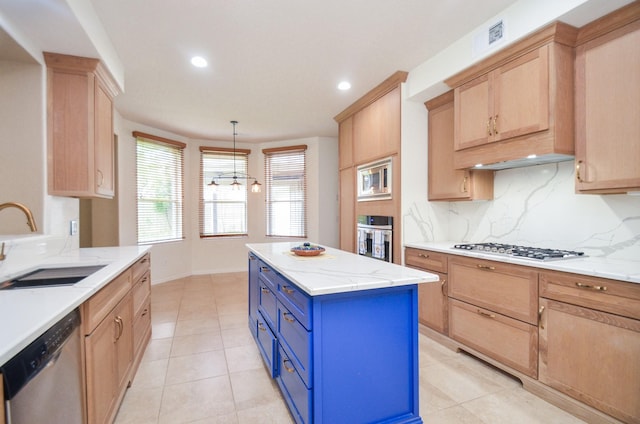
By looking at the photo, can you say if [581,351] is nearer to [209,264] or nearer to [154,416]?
[154,416]

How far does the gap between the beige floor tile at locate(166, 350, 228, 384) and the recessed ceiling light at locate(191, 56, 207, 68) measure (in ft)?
9.05

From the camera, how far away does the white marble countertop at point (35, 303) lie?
0.89 m

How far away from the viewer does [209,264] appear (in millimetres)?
6047

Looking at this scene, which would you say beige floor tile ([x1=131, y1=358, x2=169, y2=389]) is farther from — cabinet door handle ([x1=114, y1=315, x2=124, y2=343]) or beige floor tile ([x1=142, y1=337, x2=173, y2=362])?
cabinet door handle ([x1=114, y1=315, x2=124, y2=343])

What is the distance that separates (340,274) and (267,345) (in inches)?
42.4

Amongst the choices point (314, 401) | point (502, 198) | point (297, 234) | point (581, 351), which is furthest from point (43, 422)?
point (297, 234)

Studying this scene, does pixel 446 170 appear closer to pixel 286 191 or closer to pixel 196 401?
pixel 196 401

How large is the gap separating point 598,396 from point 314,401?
163cm

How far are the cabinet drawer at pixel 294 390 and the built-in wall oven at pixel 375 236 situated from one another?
1828 millimetres

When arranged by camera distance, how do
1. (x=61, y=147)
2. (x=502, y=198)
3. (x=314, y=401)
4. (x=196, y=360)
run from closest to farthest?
(x=314, y=401), (x=61, y=147), (x=196, y=360), (x=502, y=198)

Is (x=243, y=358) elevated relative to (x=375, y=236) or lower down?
lower down

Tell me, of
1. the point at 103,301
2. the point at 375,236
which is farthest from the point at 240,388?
the point at 375,236

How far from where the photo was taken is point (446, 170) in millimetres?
3146

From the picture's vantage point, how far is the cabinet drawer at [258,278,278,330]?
6.95 feet
